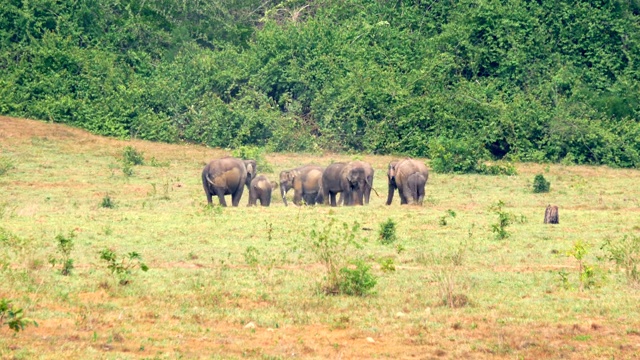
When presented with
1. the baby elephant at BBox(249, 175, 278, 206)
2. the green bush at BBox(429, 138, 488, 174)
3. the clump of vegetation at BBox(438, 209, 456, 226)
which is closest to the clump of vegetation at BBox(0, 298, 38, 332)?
the clump of vegetation at BBox(438, 209, 456, 226)

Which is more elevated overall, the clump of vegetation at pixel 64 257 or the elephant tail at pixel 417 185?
the elephant tail at pixel 417 185

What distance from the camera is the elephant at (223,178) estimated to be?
22.4 meters

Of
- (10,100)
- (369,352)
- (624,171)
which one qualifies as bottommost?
(369,352)

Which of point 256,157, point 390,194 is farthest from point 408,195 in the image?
point 256,157

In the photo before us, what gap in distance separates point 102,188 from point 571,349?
1579cm

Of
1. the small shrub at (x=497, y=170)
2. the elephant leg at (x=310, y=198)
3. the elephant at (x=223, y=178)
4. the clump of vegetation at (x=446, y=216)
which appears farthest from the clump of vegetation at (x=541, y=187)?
the elephant at (x=223, y=178)

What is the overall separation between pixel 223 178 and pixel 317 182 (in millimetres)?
2610

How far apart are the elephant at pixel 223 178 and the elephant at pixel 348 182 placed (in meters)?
1.90

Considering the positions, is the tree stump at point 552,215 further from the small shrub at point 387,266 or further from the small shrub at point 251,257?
the small shrub at point 251,257

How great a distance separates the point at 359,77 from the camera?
3428cm

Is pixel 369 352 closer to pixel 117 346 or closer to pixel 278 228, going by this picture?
pixel 117 346

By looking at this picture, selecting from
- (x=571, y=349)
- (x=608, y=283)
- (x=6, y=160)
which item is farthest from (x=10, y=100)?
(x=571, y=349)

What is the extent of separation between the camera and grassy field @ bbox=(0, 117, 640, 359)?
32.3 feet

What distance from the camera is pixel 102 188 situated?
79.1 feet
